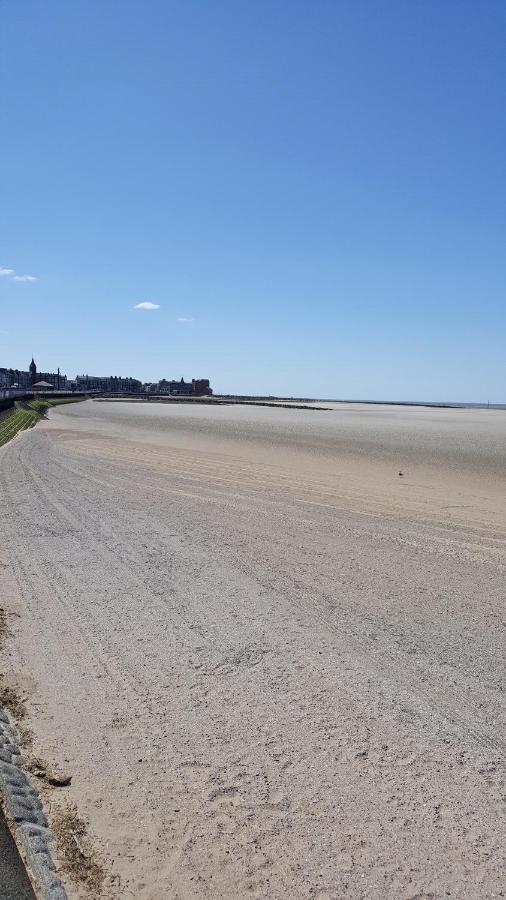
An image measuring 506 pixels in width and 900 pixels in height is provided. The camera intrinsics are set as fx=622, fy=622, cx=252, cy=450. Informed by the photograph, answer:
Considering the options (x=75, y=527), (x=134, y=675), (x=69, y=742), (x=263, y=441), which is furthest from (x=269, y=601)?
(x=263, y=441)

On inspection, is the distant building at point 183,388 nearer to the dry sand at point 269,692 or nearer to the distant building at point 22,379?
the distant building at point 22,379

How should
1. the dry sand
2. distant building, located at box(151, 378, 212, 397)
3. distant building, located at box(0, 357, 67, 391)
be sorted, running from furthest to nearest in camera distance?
distant building, located at box(151, 378, 212, 397) < distant building, located at box(0, 357, 67, 391) < the dry sand

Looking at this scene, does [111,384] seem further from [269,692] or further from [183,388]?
[269,692]

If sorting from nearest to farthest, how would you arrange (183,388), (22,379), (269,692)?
(269,692) → (22,379) → (183,388)

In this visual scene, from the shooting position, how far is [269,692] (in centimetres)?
466

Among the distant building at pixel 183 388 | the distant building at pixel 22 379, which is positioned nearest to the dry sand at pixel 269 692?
the distant building at pixel 22 379

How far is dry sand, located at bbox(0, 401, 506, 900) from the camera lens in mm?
3100

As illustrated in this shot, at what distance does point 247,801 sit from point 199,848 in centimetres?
41

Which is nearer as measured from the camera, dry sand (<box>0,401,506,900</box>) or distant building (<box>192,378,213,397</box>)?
dry sand (<box>0,401,506,900</box>)

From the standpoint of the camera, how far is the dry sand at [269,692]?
10.2 ft

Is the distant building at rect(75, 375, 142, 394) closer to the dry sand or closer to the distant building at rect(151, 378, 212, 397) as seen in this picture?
the distant building at rect(151, 378, 212, 397)

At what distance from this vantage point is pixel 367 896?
2844 mm

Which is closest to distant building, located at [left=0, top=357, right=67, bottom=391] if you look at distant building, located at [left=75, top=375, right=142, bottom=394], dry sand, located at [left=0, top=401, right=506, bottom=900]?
distant building, located at [left=75, top=375, right=142, bottom=394]

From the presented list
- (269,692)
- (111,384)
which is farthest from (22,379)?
(269,692)
